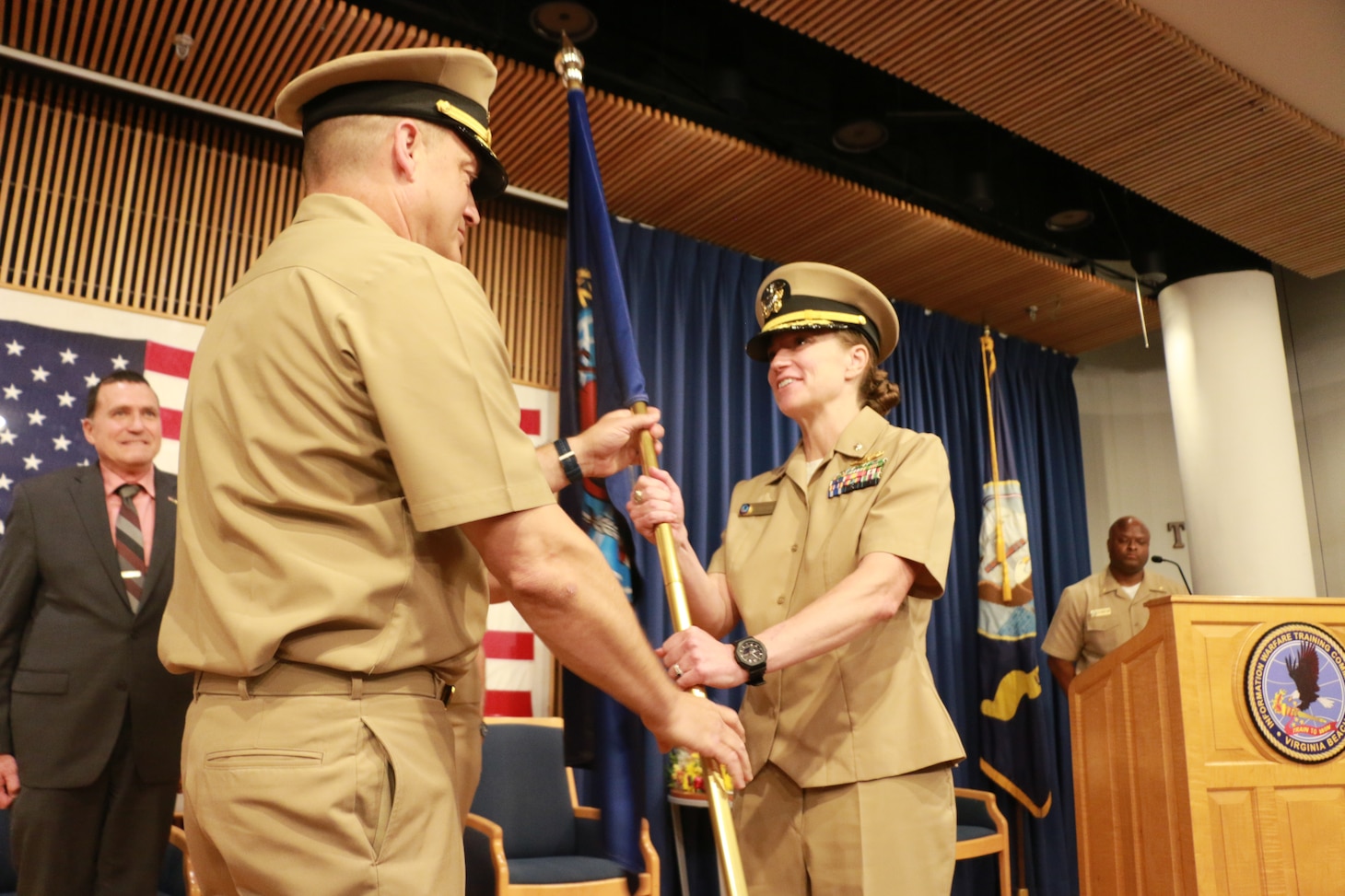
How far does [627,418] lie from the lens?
2326mm

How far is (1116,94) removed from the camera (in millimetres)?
4242

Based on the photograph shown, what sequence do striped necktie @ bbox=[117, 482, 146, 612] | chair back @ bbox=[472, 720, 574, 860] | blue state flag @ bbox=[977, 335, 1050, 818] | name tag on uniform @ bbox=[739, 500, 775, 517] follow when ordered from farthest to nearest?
blue state flag @ bbox=[977, 335, 1050, 818] → chair back @ bbox=[472, 720, 574, 860] → striped necktie @ bbox=[117, 482, 146, 612] → name tag on uniform @ bbox=[739, 500, 775, 517]

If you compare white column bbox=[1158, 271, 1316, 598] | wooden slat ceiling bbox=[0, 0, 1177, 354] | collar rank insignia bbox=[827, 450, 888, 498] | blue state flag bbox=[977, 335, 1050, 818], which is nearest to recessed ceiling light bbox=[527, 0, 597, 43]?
wooden slat ceiling bbox=[0, 0, 1177, 354]

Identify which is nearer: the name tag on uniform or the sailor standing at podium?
the name tag on uniform

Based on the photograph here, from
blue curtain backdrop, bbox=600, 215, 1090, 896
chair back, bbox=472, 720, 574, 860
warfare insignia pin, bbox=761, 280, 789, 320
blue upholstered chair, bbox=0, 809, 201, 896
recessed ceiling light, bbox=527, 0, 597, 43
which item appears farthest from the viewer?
blue curtain backdrop, bbox=600, 215, 1090, 896

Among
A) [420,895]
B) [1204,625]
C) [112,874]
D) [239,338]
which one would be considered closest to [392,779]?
[420,895]

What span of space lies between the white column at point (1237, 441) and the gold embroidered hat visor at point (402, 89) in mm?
5247

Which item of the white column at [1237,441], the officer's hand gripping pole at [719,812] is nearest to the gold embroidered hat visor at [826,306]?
the officer's hand gripping pole at [719,812]

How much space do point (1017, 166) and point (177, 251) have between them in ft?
14.4

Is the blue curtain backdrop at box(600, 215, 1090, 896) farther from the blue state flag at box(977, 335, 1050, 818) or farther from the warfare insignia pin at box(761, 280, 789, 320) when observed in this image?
the warfare insignia pin at box(761, 280, 789, 320)

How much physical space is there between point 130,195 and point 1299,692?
15.9ft

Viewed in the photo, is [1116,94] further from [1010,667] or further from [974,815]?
[974,815]

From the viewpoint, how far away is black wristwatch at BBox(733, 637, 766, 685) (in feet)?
6.08

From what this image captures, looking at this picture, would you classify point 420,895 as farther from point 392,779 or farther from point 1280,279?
point 1280,279
